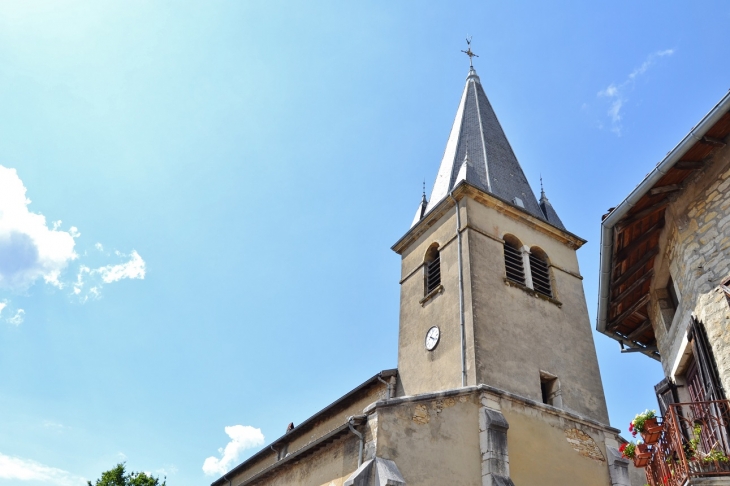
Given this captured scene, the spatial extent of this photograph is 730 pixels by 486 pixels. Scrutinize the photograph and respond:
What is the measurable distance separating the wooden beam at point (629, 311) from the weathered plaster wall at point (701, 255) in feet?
2.72

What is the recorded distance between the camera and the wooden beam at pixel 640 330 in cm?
1006

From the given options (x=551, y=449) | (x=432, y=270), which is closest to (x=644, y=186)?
(x=551, y=449)

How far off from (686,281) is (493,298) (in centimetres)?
658

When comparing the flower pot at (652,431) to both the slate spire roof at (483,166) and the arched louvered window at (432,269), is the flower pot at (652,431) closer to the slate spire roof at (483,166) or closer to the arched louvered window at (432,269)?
the arched louvered window at (432,269)

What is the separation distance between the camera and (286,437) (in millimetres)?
16828

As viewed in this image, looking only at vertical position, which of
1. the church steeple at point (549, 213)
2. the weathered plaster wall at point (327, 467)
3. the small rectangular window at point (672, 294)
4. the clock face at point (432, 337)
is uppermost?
the church steeple at point (549, 213)

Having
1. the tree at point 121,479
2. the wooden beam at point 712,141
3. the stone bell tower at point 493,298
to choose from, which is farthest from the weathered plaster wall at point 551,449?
the tree at point 121,479

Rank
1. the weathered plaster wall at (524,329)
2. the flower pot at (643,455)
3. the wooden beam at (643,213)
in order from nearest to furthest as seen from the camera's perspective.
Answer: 1. the flower pot at (643,455)
2. the wooden beam at (643,213)
3. the weathered plaster wall at (524,329)

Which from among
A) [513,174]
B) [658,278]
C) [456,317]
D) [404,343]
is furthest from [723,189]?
[513,174]

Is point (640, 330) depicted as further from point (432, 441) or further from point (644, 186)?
point (432, 441)

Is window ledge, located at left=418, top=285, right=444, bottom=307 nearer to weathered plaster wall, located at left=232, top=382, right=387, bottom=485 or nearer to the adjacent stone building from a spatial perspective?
weathered plaster wall, located at left=232, top=382, right=387, bottom=485

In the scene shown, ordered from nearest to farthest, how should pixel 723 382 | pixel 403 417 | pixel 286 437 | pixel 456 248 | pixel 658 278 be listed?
pixel 723 382 < pixel 658 278 < pixel 403 417 < pixel 456 248 < pixel 286 437

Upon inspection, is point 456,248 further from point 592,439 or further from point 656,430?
point 656,430

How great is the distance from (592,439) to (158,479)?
19548 millimetres
